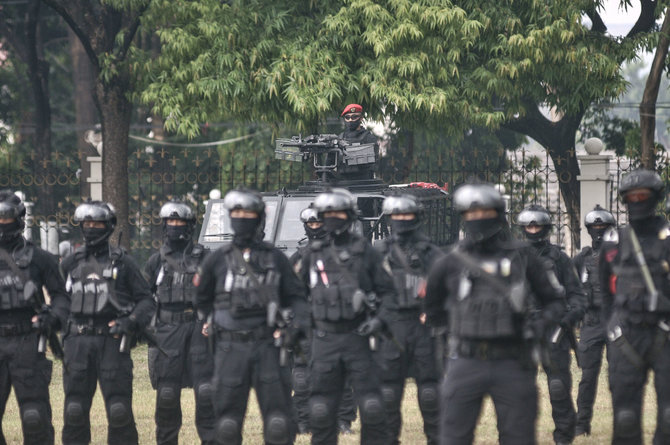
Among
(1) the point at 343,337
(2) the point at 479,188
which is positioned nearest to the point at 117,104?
(1) the point at 343,337

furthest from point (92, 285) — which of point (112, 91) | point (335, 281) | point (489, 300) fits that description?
point (112, 91)

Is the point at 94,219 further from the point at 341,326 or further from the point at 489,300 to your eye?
the point at 489,300

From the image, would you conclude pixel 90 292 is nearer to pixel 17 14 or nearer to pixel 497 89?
pixel 497 89

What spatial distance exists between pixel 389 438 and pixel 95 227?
298cm

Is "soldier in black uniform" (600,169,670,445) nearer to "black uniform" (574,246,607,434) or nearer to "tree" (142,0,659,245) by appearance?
"black uniform" (574,246,607,434)

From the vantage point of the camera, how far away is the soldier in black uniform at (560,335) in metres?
11.0

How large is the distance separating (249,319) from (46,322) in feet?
5.61

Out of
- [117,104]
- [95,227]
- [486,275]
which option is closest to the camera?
[486,275]

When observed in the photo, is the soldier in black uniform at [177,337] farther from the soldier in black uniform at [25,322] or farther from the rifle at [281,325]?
the rifle at [281,325]

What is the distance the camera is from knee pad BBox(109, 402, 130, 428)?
9.63 meters

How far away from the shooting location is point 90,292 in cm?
962

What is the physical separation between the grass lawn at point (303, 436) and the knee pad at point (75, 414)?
6.59ft

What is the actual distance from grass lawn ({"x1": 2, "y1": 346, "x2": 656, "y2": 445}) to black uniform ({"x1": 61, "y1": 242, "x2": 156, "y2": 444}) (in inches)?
75.6

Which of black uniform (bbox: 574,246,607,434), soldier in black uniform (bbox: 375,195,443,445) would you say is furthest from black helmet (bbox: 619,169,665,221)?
black uniform (bbox: 574,246,607,434)
